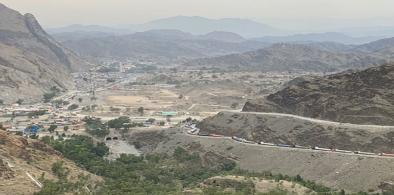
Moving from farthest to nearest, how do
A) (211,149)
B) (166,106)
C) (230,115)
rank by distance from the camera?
(166,106), (230,115), (211,149)

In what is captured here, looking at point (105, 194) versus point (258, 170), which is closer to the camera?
point (105, 194)

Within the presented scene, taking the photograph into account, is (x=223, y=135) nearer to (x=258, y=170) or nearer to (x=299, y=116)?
(x=299, y=116)

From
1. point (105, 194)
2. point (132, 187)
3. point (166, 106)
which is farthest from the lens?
point (166, 106)

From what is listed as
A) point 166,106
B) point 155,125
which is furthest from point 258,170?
point 166,106

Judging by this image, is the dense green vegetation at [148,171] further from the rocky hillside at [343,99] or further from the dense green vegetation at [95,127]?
the rocky hillside at [343,99]

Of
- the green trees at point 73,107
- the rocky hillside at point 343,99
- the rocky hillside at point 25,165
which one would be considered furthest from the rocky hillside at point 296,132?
the green trees at point 73,107

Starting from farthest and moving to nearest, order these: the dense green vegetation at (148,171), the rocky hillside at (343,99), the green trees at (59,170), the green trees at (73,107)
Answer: the green trees at (73,107)
the rocky hillside at (343,99)
the dense green vegetation at (148,171)
the green trees at (59,170)
